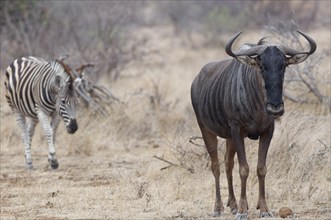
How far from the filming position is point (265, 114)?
25.3 feet

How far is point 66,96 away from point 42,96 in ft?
1.24

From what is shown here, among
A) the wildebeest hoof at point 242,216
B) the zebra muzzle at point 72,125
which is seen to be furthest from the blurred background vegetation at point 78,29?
the wildebeest hoof at point 242,216

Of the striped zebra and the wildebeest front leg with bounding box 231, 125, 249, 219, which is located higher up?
the striped zebra

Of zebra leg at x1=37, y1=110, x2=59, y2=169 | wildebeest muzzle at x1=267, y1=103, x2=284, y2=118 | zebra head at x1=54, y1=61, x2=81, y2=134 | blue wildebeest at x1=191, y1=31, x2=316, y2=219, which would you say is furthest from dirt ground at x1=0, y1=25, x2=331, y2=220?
wildebeest muzzle at x1=267, y1=103, x2=284, y2=118

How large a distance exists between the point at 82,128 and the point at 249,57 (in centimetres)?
646

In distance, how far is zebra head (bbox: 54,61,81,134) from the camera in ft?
38.5

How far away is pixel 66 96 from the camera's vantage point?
11750 mm

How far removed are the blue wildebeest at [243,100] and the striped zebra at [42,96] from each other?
334cm

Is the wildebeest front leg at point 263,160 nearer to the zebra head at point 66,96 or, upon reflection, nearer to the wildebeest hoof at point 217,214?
the wildebeest hoof at point 217,214

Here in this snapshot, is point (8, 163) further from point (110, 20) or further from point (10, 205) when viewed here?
point (110, 20)

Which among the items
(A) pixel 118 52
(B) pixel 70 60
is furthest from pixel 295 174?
(A) pixel 118 52

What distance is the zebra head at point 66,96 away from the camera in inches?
462

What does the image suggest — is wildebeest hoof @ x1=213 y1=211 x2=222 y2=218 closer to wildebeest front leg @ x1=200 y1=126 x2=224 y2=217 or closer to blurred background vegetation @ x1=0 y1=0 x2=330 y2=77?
wildebeest front leg @ x1=200 y1=126 x2=224 y2=217

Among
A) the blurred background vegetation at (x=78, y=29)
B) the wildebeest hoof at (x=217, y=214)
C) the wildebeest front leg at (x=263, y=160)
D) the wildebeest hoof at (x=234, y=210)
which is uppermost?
the blurred background vegetation at (x=78, y=29)
